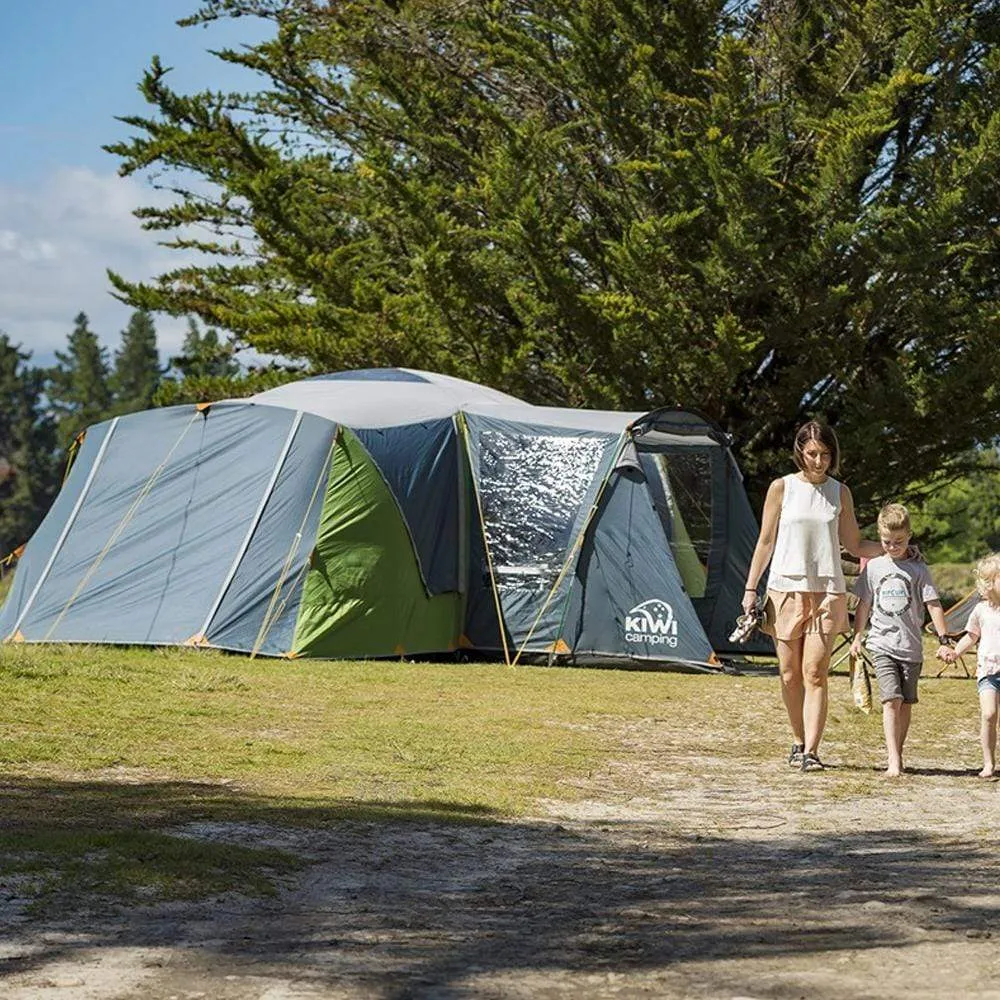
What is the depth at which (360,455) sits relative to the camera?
14.3 m

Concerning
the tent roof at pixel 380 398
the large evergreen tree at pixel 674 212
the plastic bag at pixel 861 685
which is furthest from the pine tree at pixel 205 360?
the plastic bag at pixel 861 685

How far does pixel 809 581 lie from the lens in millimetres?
8188

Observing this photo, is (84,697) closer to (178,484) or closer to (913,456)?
(178,484)

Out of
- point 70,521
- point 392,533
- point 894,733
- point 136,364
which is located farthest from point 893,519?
point 136,364

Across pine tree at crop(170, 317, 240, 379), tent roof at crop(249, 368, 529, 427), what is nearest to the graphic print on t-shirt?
tent roof at crop(249, 368, 529, 427)

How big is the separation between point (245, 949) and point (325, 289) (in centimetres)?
1807

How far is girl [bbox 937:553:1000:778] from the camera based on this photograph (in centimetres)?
801

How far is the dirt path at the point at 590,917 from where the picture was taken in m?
3.91

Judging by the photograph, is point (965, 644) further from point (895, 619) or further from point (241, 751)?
point (241, 751)

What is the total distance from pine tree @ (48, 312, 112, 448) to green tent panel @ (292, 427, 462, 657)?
259ft

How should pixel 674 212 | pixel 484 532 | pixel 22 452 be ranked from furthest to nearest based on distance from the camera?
pixel 22 452, pixel 674 212, pixel 484 532

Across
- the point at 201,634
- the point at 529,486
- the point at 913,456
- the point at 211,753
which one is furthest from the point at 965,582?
the point at 211,753

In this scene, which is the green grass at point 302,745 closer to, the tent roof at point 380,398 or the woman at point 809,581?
the woman at point 809,581

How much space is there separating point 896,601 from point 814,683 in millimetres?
583
